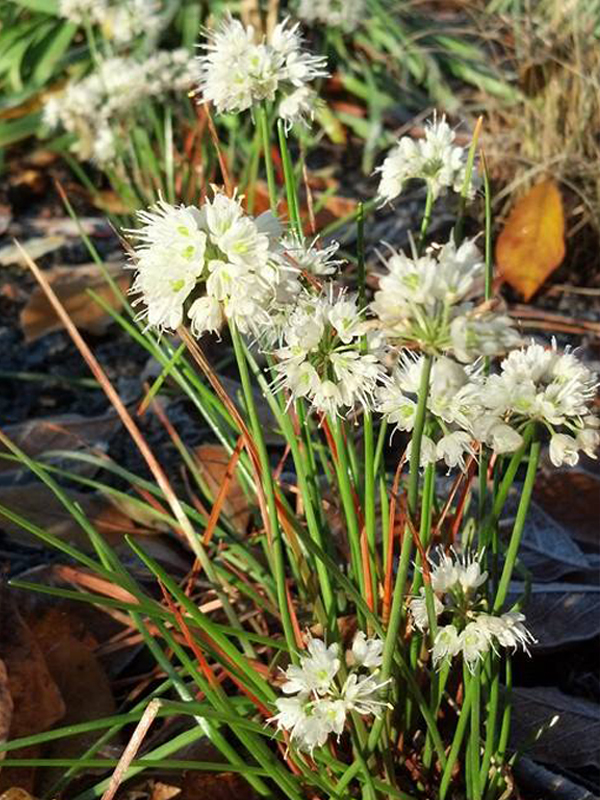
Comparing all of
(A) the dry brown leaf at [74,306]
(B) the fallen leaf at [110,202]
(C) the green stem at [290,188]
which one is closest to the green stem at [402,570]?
(C) the green stem at [290,188]

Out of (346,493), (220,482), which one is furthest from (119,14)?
(346,493)

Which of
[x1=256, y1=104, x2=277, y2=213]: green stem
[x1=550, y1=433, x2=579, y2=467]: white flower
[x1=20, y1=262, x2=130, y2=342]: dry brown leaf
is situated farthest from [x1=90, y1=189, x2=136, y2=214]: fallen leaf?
[x1=550, y1=433, x2=579, y2=467]: white flower

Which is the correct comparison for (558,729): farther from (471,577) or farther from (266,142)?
(266,142)

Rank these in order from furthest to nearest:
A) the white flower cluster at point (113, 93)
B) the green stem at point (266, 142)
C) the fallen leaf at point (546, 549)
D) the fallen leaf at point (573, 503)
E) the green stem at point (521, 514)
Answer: the white flower cluster at point (113, 93) < the fallen leaf at point (573, 503) < the fallen leaf at point (546, 549) < the green stem at point (266, 142) < the green stem at point (521, 514)

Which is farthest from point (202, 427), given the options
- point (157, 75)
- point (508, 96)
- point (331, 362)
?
point (508, 96)

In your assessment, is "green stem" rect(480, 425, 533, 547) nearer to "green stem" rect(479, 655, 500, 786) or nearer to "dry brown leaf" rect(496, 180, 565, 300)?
"green stem" rect(479, 655, 500, 786)

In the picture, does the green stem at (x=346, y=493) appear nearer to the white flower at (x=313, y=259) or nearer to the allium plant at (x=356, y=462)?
the allium plant at (x=356, y=462)
